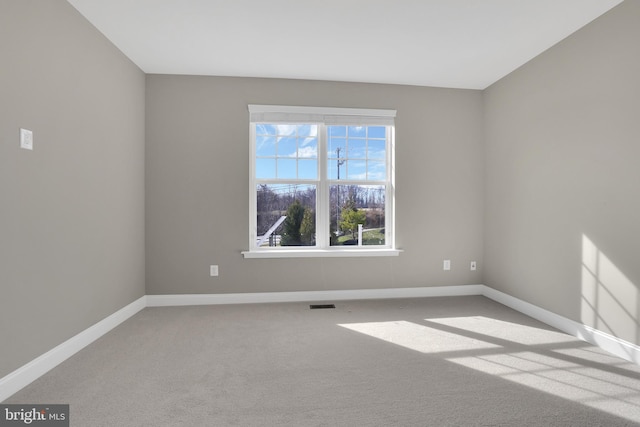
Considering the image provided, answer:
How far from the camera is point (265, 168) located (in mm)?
3979

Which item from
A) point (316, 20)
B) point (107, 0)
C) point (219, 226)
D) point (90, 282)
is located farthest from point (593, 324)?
point (107, 0)

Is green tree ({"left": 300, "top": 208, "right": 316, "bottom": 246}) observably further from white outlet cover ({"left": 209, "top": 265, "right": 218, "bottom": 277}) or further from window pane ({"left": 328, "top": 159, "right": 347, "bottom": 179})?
white outlet cover ({"left": 209, "top": 265, "right": 218, "bottom": 277})

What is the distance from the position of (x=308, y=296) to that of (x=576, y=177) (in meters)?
3.02

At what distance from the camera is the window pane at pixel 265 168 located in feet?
13.0

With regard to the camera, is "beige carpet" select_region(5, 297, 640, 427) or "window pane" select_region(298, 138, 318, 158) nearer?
"beige carpet" select_region(5, 297, 640, 427)

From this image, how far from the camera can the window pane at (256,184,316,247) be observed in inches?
157

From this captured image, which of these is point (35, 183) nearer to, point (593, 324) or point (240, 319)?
point (240, 319)

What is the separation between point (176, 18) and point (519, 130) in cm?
364

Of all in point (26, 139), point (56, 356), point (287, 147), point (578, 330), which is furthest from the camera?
point (287, 147)

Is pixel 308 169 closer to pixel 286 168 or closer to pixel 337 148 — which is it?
pixel 286 168

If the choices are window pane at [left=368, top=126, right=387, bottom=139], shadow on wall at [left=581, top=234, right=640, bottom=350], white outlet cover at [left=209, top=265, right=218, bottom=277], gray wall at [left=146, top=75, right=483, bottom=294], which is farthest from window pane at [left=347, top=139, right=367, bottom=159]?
shadow on wall at [left=581, top=234, right=640, bottom=350]

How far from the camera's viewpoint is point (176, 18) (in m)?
2.65

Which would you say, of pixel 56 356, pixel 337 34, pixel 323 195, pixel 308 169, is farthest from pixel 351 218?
pixel 56 356

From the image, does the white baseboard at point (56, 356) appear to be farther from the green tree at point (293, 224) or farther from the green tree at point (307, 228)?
the green tree at point (307, 228)
